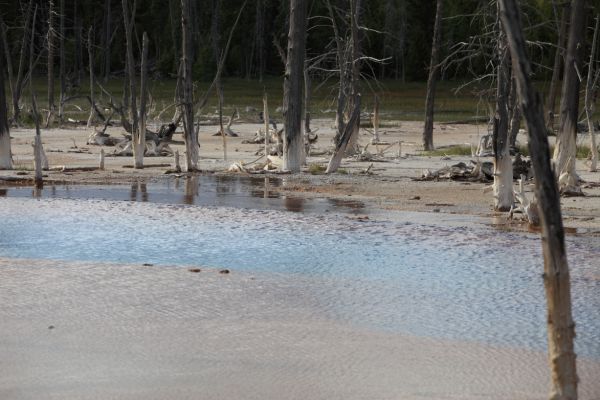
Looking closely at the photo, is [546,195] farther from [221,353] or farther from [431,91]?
[431,91]

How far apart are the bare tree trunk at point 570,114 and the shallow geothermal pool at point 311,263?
2.80m

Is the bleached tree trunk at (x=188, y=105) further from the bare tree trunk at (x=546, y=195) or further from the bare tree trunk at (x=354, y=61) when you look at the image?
the bare tree trunk at (x=546, y=195)

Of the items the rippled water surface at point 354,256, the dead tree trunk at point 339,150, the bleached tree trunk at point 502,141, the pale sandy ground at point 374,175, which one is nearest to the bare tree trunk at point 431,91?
the pale sandy ground at point 374,175

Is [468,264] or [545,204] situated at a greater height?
[545,204]

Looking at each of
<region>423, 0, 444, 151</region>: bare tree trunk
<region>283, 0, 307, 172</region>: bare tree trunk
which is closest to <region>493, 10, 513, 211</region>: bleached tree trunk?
<region>283, 0, 307, 172</region>: bare tree trunk

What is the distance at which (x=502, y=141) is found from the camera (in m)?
15.6

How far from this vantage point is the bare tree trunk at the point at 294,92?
2223cm

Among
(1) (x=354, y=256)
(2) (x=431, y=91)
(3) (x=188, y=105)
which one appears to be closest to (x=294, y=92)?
(3) (x=188, y=105)

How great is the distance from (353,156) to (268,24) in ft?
152

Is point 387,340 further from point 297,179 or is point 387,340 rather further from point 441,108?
point 441,108

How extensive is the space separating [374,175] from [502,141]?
20.0 feet

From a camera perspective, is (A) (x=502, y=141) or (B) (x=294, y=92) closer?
(A) (x=502, y=141)

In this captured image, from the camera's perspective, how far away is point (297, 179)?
69.4 feet

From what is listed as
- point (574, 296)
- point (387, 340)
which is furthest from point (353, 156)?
point (387, 340)
